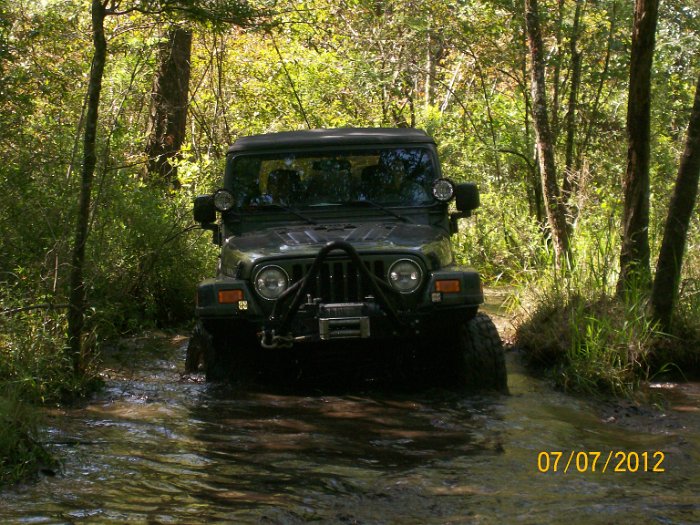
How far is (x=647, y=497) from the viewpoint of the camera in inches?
156

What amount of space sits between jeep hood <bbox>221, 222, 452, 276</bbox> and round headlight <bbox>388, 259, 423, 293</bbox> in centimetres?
7

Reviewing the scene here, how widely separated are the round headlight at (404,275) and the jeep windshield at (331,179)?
999 mm

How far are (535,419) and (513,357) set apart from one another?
219 centimetres

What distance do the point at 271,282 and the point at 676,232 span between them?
3002mm

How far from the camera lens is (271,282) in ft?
19.1

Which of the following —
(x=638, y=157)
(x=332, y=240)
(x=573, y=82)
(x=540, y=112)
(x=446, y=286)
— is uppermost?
(x=573, y=82)

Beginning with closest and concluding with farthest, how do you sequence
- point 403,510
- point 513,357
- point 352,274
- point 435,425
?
1. point 403,510
2. point 435,425
3. point 352,274
4. point 513,357

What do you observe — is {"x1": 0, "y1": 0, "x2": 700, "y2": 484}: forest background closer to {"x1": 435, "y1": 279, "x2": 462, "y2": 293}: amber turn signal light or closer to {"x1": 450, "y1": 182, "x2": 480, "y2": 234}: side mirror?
{"x1": 450, "y1": 182, "x2": 480, "y2": 234}: side mirror

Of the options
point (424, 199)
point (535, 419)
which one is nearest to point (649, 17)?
point (424, 199)

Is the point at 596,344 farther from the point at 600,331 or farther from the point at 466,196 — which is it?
the point at 466,196

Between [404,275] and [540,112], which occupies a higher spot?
[540,112]

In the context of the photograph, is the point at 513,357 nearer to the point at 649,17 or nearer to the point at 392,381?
the point at 392,381

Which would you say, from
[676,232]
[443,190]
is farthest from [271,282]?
[676,232]

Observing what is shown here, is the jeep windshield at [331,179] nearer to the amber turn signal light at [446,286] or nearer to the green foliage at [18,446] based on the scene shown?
the amber turn signal light at [446,286]
